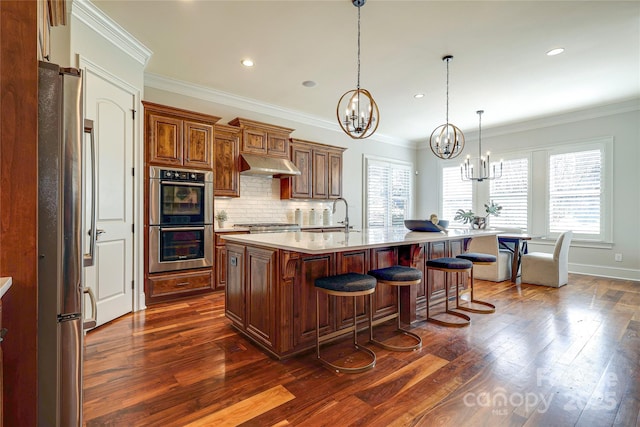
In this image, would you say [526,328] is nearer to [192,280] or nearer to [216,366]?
[216,366]

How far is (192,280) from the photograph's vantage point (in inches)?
156

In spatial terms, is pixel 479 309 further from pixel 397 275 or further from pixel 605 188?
pixel 605 188

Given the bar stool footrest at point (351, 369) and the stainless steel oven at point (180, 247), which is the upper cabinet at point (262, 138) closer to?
the stainless steel oven at point (180, 247)

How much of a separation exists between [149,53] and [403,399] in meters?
4.14

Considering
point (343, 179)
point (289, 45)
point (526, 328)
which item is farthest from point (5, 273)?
point (343, 179)

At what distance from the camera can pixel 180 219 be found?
386 cm

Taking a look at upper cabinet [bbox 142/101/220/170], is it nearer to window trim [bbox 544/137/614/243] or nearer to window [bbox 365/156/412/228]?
window [bbox 365/156/412/228]

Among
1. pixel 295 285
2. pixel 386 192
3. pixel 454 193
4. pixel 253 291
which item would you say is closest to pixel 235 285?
pixel 253 291

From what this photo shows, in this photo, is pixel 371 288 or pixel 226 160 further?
pixel 226 160

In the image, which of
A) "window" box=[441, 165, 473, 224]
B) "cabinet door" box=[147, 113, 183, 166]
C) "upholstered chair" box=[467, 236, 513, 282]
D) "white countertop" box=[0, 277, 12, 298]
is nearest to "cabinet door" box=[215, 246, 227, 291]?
"cabinet door" box=[147, 113, 183, 166]

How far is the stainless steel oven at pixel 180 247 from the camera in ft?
12.0

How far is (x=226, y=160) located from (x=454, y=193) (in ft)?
17.8

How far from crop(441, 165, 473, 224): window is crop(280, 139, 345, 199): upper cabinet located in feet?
9.93

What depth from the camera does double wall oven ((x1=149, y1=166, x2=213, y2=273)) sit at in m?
3.66
